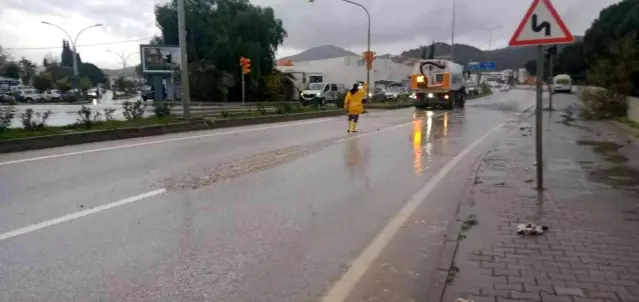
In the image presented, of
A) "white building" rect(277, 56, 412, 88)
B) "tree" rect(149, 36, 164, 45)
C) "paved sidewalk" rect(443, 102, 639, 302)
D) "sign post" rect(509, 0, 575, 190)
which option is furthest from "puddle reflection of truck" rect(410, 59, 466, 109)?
"white building" rect(277, 56, 412, 88)

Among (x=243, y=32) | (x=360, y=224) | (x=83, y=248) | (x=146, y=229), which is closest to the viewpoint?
(x=83, y=248)

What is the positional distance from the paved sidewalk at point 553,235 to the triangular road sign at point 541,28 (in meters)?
2.11

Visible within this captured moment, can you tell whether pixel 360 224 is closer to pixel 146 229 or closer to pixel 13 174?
pixel 146 229

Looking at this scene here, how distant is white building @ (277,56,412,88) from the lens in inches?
3270

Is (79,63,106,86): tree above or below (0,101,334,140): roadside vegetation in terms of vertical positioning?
above

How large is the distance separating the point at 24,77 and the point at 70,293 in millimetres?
100062

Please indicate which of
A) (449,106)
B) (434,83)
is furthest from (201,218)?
(449,106)

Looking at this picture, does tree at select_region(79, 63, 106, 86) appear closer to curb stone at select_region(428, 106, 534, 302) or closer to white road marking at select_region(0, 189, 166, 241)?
white road marking at select_region(0, 189, 166, 241)

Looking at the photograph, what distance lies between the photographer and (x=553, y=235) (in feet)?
18.3

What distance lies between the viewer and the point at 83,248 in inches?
201

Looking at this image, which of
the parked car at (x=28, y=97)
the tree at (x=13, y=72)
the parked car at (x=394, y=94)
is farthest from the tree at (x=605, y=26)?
the tree at (x=13, y=72)

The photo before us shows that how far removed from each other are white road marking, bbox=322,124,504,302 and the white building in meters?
69.6

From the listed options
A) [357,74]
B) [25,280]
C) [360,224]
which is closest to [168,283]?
[25,280]

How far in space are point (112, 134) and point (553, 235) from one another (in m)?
A: 12.6
